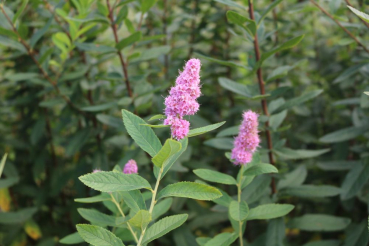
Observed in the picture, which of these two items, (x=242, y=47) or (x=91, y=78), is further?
(x=242, y=47)

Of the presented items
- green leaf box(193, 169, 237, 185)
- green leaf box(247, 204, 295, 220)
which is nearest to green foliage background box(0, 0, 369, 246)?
green leaf box(247, 204, 295, 220)

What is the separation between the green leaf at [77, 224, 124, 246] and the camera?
3.31ft

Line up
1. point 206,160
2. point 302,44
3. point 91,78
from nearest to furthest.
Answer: point 91,78
point 206,160
point 302,44

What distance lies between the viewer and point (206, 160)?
2652 millimetres

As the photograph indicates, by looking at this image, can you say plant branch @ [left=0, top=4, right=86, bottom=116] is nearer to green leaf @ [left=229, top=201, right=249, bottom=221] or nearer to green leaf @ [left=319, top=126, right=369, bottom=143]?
green leaf @ [left=229, top=201, right=249, bottom=221]

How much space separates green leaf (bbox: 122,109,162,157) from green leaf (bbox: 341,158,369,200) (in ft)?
3.86

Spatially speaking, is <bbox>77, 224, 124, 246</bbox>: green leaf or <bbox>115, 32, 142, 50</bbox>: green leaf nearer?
<bbox>77, 224, 124, 246</bbox>: green leaf

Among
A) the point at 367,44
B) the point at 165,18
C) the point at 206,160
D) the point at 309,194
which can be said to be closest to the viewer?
the point at 309,194

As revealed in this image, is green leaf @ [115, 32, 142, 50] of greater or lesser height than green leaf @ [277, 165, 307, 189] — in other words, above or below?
above

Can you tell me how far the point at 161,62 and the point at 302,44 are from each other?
1136 millimetres

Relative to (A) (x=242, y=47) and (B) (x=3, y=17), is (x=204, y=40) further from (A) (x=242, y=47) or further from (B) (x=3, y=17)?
(B) (x=3, y=17)

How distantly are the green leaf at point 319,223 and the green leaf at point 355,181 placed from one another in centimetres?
11

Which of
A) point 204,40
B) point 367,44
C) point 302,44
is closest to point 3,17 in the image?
point 204,40

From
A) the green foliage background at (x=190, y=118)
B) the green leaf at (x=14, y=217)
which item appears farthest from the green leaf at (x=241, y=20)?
the green leaf at (x=14, y=217)
